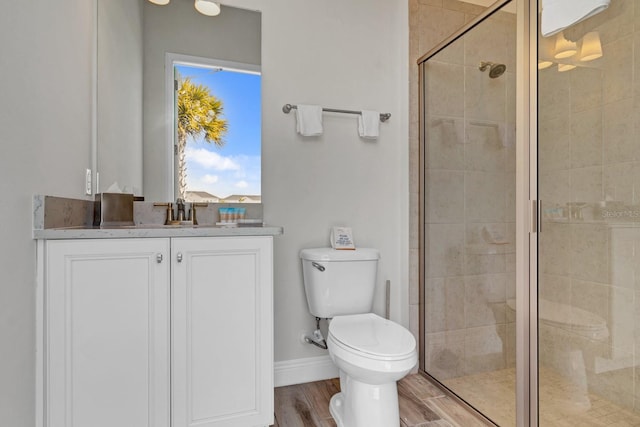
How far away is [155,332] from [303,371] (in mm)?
1031

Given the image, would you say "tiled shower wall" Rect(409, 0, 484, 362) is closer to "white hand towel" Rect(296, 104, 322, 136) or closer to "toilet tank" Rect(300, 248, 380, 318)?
"toilet tank" Rect(300, 248, 380, 318)

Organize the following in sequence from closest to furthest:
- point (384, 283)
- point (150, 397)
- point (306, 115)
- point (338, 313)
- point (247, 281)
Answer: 1. point (150, 397)
2. point (247, 281)
3. point (338, 313)
4. point (306, 115)
5. point (384, 283)

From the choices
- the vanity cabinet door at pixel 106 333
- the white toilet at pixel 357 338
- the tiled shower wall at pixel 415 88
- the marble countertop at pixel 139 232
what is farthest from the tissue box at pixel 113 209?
the tiled shower wall at pixel 415 88

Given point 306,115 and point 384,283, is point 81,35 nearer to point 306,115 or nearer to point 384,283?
point 306,115

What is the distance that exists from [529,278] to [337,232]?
0.97 metres

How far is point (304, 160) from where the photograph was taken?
2068mm

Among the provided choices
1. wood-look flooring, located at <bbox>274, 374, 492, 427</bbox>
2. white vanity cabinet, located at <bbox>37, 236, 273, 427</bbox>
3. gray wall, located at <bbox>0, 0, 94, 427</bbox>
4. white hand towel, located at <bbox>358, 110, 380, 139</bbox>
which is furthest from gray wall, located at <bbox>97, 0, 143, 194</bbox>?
wood-look flooring, located at <bbox>274, 374, 492, 427</bbox>

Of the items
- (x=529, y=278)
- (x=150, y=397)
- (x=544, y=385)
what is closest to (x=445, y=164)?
(x=529, y=278)

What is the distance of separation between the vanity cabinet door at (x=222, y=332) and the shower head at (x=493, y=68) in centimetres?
138

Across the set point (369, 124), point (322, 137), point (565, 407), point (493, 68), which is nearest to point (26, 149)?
point (322, 137)

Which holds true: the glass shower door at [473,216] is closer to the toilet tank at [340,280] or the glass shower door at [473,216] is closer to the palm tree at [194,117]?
the toilet tank at [340,280]

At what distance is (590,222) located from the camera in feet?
4.63

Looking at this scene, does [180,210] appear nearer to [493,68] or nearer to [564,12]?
[493,68]

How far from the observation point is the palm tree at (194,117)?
1841 millimetres
